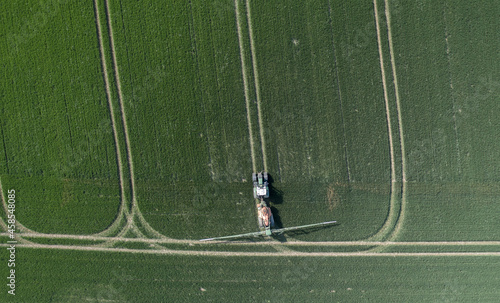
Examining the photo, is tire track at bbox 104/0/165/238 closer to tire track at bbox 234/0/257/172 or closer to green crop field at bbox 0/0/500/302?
green crop field at bbox 0/0/500/302

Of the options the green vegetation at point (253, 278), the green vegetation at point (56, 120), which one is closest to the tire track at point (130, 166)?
the green vegetation at point (56, 120)

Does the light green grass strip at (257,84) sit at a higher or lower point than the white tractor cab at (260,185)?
higher

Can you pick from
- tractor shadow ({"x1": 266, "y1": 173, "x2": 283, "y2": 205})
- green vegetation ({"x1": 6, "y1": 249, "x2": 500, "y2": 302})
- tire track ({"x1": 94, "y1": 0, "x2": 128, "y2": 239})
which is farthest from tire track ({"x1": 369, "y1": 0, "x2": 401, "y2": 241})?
tire track ({"x1": 94, "y1": 0, "x2": 128, "y2": 239})

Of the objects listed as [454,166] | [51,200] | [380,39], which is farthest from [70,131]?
[454,166]

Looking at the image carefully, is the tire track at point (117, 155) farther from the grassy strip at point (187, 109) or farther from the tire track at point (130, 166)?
the grassy strip at point (187, 109)

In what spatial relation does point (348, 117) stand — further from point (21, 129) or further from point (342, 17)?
point (21, 129)
